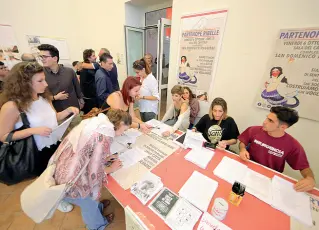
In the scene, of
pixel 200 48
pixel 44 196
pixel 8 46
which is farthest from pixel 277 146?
pixel 8 46

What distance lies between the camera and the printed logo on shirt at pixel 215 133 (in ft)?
4.89

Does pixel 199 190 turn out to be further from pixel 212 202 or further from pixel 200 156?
pixel 200 156

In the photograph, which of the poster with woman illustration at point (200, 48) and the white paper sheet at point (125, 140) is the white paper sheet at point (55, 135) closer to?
the white paper sheet at point (125, 140)

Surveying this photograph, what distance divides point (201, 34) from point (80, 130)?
6.37 ft

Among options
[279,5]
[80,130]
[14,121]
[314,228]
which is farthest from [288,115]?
[14,121]

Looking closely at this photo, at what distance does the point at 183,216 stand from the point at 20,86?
Answer: 145 centimetres

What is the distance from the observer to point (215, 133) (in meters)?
1.50

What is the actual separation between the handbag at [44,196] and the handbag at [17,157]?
40 cm

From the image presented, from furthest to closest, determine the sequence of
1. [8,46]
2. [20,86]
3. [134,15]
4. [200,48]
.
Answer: [134,15] → [8,46] → [200,48] → [20,86]

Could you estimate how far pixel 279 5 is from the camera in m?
1.36

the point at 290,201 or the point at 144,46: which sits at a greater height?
the point at 144,46

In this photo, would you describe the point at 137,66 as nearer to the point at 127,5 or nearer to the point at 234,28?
the point at 234,28

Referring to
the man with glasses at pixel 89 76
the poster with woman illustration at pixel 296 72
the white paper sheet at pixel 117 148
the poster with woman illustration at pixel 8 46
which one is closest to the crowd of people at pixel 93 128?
the white paper sheet at pixel 117 148

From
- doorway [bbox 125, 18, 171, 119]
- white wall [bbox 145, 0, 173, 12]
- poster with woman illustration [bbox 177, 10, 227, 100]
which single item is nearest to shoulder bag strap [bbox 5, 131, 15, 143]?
poster with woman illustration [bbox 177, 10, 227, 100]
